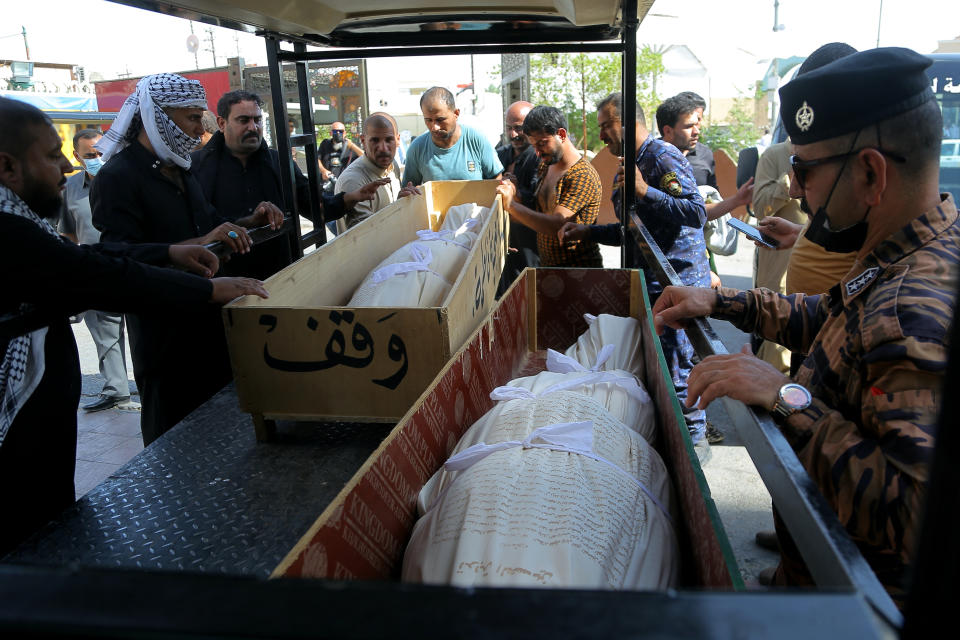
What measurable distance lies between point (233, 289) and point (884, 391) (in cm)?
204

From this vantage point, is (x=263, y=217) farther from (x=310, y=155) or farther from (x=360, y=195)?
(x=360, y=195)

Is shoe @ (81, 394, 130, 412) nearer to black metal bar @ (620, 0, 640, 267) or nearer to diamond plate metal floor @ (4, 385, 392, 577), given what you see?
diamond plate metal floor @ (4, 385, 392, 577)

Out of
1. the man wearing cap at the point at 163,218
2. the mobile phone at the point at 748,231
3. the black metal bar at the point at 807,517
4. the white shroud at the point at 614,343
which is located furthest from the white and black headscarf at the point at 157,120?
the black metal bar at the point at 807,517

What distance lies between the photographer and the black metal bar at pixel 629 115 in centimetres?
338

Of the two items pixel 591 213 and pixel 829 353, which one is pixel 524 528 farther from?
pixel 591 213

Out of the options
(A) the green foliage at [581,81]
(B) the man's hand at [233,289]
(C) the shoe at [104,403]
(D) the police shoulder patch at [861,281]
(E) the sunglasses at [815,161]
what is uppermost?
(A) the green foliage at [581,81]

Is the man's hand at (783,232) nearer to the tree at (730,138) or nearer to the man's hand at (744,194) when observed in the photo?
the man's hand at (744,194)

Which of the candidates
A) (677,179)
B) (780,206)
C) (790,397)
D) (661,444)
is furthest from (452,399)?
(780,206)

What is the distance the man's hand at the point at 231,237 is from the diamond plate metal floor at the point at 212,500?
0.74m

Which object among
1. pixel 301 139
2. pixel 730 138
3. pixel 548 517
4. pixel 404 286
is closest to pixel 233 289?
pixel 404 286

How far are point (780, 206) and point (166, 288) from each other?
3.99m

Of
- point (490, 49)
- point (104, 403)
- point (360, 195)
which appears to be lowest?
point (104, 403)

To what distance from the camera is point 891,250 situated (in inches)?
55.1

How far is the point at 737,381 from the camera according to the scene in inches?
54.3
